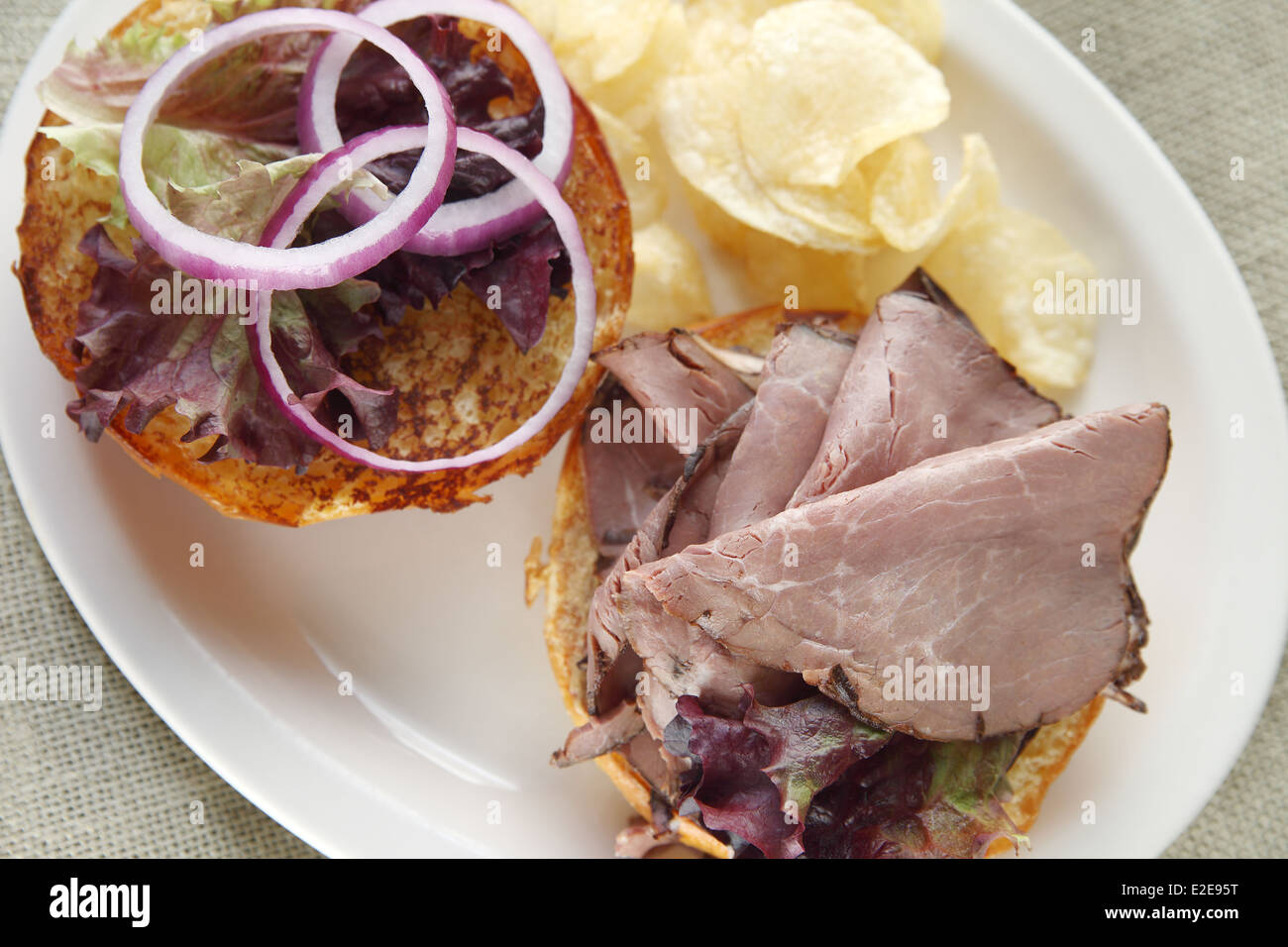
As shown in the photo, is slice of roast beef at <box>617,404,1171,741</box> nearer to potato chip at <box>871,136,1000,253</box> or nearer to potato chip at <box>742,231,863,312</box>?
potato chip at <box>871,136,1000,253</box>

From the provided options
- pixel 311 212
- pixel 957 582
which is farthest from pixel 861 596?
pixel 311 212

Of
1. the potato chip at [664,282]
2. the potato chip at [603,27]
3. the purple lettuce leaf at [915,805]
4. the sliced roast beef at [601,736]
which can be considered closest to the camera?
the purple lettuce leaf at [915,805]

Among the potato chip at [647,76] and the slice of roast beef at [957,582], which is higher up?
the potato chip at [647,76]

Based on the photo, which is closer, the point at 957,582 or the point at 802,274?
the point at 957,582

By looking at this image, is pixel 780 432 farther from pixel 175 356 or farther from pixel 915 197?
pixel 175 356

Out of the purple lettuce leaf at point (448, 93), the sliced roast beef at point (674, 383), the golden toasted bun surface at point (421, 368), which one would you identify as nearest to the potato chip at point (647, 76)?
the golden toasted bun surface at point (421, 368)

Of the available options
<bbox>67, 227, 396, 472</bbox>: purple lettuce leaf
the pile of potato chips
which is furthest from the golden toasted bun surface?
the pile of potato chips

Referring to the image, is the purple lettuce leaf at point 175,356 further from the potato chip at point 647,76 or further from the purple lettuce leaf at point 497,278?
the potato chip at point 647,76
